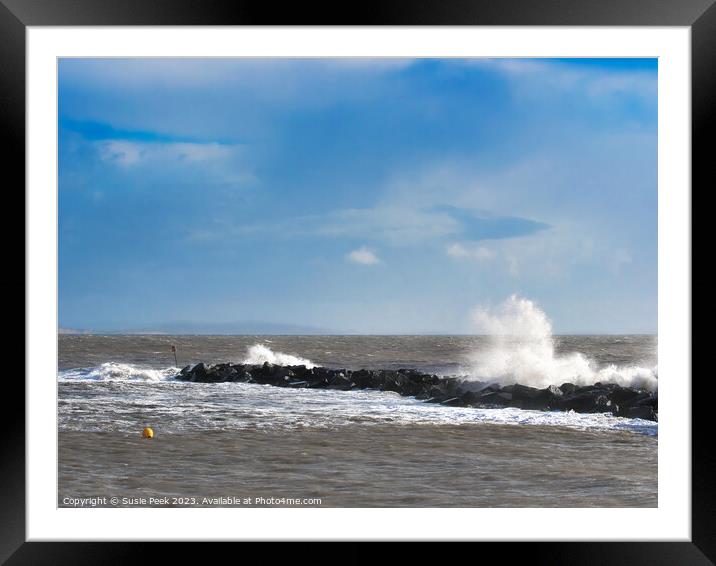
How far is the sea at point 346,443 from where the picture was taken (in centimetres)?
282

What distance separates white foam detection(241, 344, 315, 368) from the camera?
775 centimetres

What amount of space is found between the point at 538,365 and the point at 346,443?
2.70 m

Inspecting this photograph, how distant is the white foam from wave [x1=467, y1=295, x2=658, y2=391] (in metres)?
2.24

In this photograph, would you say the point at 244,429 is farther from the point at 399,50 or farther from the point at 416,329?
the point at 416,329

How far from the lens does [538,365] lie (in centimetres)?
571

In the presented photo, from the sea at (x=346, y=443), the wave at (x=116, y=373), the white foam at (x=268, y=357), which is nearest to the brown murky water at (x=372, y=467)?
the sea at (x=346, y=443)

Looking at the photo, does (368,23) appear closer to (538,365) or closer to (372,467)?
(372,467)

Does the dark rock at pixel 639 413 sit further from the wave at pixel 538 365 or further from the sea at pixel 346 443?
the wave at pixel 538 365

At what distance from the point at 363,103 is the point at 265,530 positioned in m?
4.41

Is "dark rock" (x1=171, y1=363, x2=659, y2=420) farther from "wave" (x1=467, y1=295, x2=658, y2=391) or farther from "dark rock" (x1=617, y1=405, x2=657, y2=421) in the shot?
"wave" (x1=467, y1=295, x2=658, y2=391)

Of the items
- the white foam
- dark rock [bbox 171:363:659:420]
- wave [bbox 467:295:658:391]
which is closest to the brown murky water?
dark rock [bbox 171:363:659:420]

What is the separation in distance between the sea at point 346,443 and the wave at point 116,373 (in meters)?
0.03

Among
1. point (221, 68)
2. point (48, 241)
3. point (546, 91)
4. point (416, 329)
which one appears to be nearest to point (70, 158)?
point (221, 68)

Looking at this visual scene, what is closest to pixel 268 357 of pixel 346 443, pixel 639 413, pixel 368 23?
pixel 346 443
